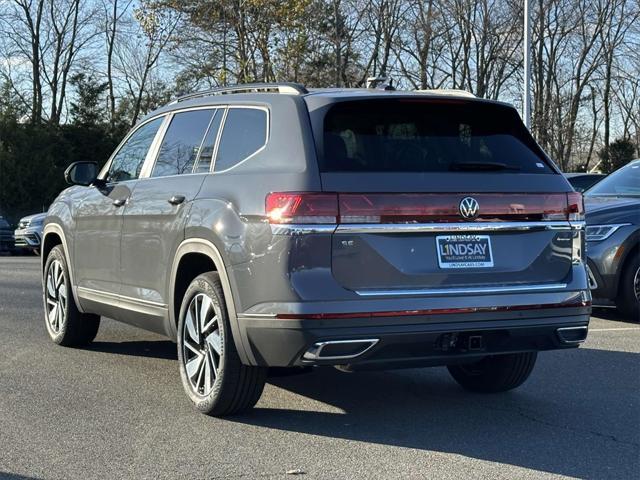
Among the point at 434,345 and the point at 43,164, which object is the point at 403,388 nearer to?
the point at 434,345

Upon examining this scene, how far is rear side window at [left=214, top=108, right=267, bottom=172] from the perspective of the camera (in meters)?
4.95

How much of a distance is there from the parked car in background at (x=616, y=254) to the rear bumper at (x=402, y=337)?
4366 millimetres

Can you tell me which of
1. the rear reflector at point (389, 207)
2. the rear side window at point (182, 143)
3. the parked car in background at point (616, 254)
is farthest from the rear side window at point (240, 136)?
the parked car in background at point (616, 254)

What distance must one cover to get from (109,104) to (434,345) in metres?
46.1

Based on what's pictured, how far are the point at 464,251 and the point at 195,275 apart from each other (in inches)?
69.0

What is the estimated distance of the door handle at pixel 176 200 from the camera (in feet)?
17.4

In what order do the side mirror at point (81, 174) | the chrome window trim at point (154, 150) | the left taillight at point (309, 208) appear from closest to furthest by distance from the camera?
the left taillight at point (309, 208), the chrome window trim at point (154, 150), the side mirror at point (81, 174)

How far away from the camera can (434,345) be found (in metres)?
4.48

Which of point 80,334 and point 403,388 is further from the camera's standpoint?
point 80,334

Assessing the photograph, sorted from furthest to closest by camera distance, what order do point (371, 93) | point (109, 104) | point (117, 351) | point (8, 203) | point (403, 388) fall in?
point (109, 104), point (8, 203), point (117, 351), point (403, 388), point (371, 93)

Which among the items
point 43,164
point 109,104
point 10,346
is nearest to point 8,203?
point 43,164

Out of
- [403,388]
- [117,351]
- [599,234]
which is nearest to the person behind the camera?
[403,388]

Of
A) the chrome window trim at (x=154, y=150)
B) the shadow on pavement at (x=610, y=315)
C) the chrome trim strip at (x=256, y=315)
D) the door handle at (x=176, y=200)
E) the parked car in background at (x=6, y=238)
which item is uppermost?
the chrome window trim at (x=154, y=150)

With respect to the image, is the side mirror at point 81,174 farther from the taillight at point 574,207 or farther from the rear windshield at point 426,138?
the taillight at point 574,207
